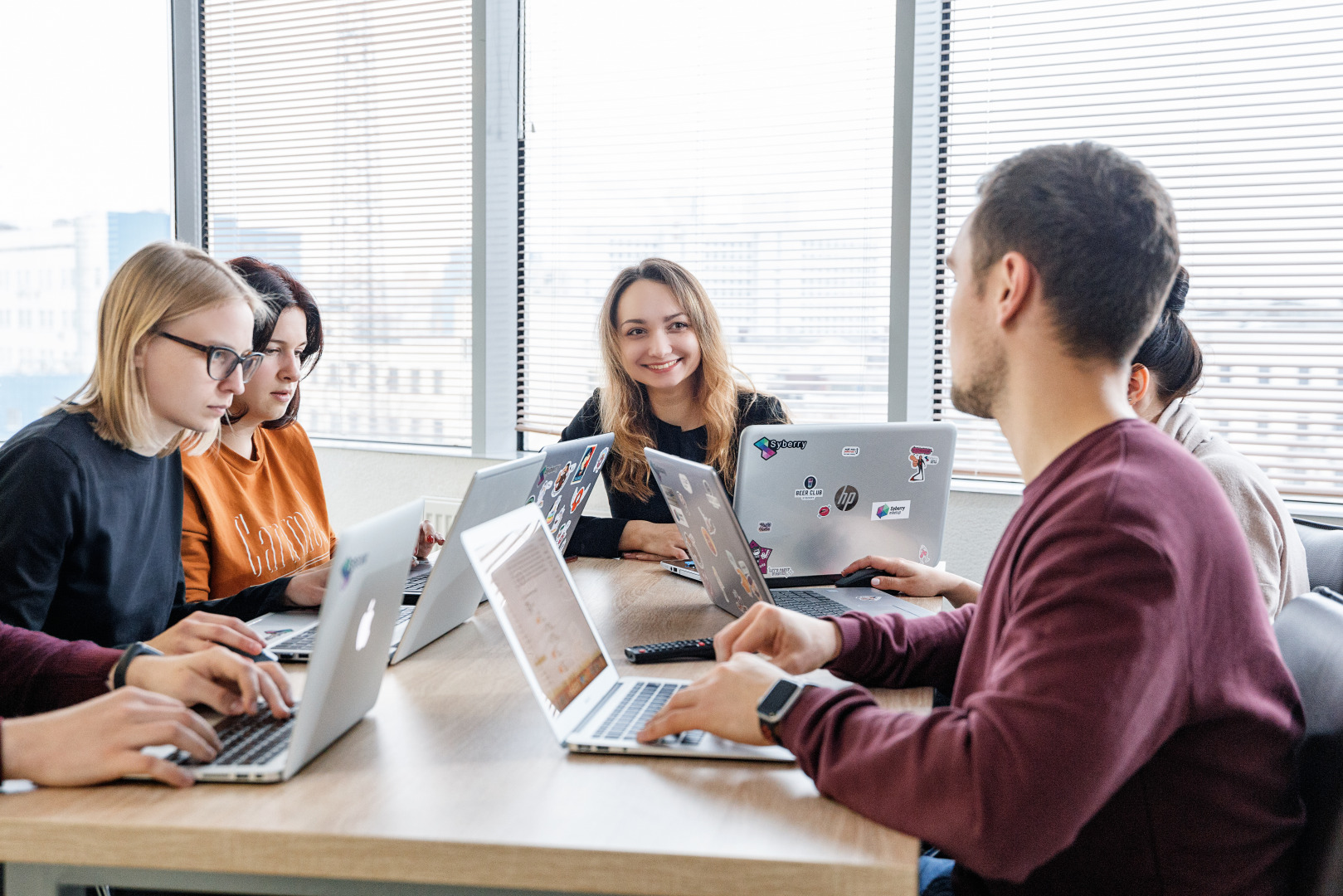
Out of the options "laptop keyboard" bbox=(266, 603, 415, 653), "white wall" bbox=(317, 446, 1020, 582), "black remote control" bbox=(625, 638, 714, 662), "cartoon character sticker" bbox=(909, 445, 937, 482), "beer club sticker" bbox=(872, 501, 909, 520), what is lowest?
"white wall" bbox=(317, 446, 1020, 582)

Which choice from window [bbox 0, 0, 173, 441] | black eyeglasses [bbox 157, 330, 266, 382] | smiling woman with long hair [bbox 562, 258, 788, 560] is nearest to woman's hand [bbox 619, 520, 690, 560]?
smiling woman with long hair [bbox 562, 258, 788, 560]

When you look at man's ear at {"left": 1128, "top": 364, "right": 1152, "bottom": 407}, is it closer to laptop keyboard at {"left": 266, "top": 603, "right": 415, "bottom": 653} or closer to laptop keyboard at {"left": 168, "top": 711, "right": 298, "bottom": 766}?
laptop keyboard at {"left": 266, "top": 603, "right": 415, "bottom": 653}

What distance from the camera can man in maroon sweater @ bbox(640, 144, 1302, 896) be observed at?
0.83m

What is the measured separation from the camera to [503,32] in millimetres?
3586

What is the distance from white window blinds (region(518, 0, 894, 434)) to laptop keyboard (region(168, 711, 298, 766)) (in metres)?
1.99

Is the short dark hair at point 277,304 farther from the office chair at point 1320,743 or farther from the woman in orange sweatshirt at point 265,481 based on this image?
the office chair at point 1320,743

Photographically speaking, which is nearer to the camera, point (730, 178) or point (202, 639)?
point (202, 639)

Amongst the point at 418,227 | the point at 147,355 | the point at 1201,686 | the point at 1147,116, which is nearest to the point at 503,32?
the point at 418,227

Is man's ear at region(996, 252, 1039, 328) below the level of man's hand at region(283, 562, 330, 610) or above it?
above

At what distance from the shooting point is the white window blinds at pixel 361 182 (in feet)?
12.3

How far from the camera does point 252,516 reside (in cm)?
203

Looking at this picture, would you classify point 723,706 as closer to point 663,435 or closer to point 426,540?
point 426,540

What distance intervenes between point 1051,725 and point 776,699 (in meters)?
0.30

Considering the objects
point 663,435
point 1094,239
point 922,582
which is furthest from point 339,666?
point 663,435
